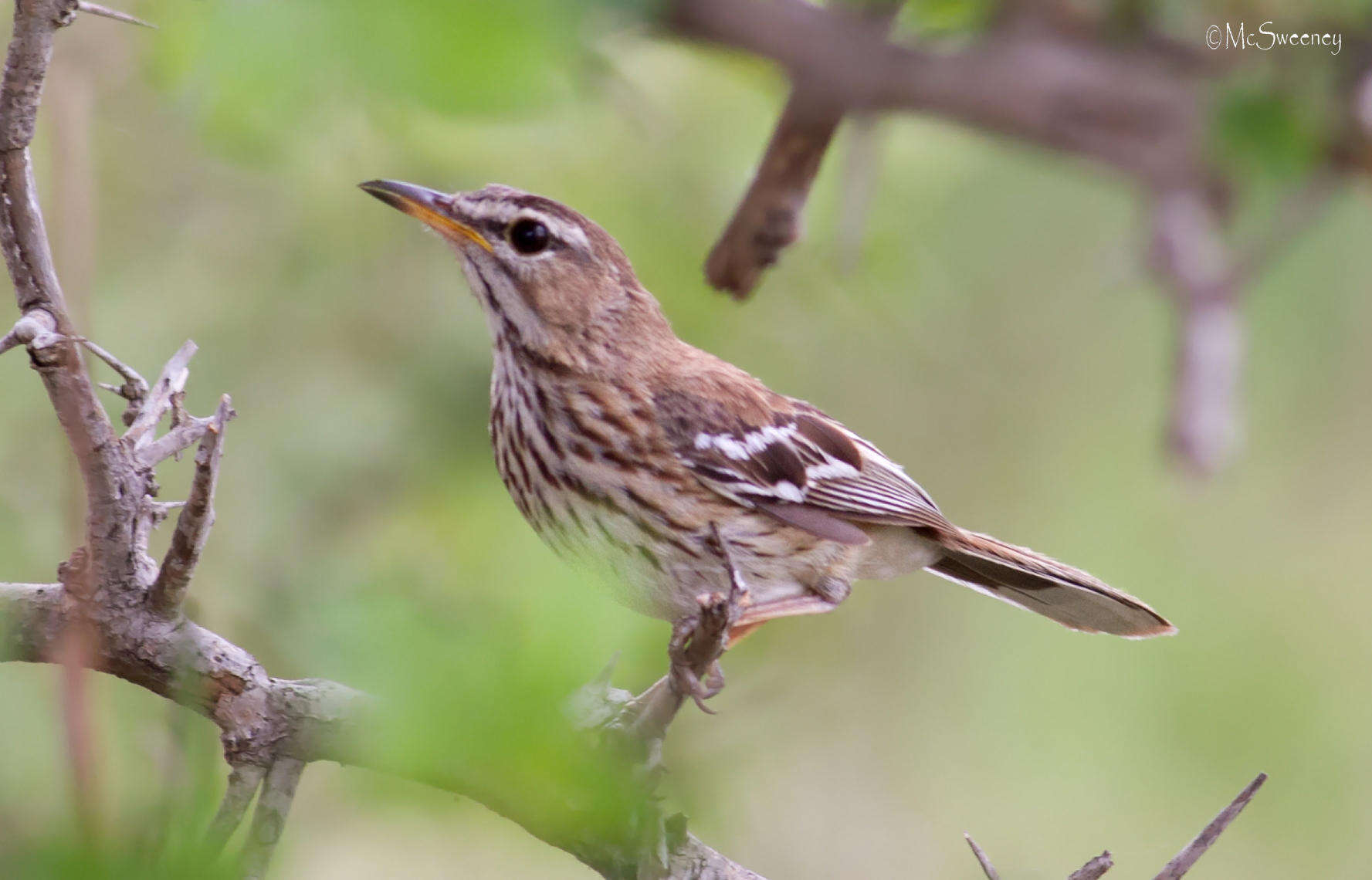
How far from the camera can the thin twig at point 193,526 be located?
2328 millimetres

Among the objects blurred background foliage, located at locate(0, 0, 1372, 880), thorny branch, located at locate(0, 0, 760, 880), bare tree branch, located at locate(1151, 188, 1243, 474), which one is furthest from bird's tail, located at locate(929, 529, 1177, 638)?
thorny branch, located at locate(0, 0, 760, 880)

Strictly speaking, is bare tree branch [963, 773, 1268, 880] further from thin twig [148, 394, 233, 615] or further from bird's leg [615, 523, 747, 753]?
thin twig [148, 394, 233, 615]

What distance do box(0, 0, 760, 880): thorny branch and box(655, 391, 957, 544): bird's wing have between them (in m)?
1.52

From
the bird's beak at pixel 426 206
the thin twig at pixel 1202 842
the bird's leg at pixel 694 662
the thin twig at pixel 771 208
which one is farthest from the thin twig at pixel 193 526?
the thin twig at pixel 771 208

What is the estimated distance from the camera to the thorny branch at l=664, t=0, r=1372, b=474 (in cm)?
554

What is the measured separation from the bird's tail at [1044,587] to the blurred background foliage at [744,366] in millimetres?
864

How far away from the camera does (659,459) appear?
159 inches

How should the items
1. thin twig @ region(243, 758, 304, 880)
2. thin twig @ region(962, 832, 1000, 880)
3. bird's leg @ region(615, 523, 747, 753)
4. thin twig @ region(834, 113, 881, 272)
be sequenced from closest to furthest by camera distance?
thin twig @ region(243, 758, 304, 880) < thin twig @ region(962, 832, 1000, 880) < bird's leg @ region(615, 523, 747, 753) < thin twig @ region(834, 113, 881, 272)

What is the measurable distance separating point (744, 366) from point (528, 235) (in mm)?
2272

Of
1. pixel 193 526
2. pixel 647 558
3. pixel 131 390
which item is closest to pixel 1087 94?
pixel 647 558

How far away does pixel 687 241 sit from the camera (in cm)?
576

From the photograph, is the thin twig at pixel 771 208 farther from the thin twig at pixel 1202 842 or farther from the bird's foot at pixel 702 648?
the thin twig at pixel 1202 842

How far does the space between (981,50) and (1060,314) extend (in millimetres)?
4230

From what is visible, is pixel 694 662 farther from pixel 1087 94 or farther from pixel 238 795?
pixel 1087 94
